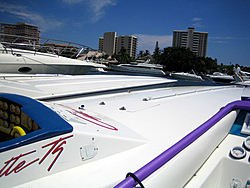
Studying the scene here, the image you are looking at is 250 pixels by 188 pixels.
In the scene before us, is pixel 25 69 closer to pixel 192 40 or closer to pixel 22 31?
pixel 22 31

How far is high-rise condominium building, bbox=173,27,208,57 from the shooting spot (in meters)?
118

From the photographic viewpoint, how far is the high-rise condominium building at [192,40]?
387 ft

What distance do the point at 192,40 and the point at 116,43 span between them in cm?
4785

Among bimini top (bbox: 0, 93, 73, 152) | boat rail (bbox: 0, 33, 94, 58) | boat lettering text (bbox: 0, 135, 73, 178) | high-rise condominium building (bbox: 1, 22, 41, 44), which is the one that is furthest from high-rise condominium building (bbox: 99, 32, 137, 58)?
boat lettering text (bbox: 0, 135, 73, 178)

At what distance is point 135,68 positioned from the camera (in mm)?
29047

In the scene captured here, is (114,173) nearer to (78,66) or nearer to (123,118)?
(123,118)

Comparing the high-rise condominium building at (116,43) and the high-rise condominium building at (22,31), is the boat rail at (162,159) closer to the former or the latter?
the high-rise condominium building at (22,31)

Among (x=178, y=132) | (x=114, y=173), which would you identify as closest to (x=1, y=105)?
(x=114, y=173)

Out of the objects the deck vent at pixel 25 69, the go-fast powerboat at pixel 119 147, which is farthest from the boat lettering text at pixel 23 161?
the deck vent at pixel 25 69

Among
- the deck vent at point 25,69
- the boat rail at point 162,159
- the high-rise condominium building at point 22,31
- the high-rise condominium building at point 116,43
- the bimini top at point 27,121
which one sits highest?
the high-rise condominium building at point 116,43

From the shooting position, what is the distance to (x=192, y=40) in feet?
387

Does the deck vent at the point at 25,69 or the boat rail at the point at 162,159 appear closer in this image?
the boat rail at the point at 162,159

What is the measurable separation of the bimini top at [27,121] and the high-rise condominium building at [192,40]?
410 feet

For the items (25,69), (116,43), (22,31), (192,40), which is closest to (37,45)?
(25,69)
